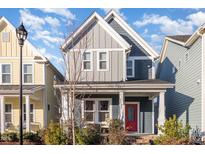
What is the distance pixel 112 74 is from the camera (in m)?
15.0

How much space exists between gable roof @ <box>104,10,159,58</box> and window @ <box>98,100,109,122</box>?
3.17 metres

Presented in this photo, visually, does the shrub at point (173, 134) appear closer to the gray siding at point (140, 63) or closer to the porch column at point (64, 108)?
the porch column at point (64, 108)

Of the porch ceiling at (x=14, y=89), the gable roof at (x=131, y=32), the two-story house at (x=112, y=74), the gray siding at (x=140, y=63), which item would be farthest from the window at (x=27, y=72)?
the gray siding at (x=140, y=63)

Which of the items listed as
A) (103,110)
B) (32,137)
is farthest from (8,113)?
(103,110)

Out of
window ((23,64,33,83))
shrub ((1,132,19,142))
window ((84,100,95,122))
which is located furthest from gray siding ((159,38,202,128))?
shrub ((1,132,19,142))

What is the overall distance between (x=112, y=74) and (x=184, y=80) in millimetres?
3064

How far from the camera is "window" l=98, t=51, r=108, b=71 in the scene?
594 inches

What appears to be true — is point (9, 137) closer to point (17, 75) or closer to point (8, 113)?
point (8, 113)

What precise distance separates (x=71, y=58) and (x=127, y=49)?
247 centimetres

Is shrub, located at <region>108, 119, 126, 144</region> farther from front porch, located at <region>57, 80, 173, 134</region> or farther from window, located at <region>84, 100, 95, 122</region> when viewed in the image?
window, located at <region>84, 100, 95, 122</region>
